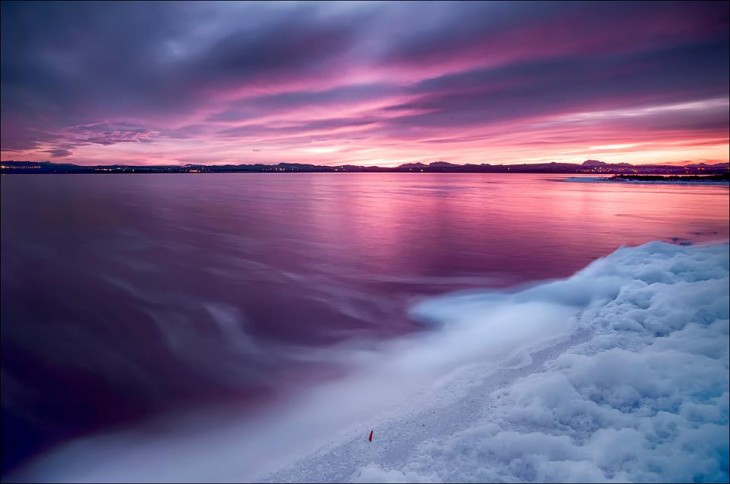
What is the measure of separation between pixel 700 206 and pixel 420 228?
18.8 m

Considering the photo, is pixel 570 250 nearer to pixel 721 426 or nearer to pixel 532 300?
pixel 532 300

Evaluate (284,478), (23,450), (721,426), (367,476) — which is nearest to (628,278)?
(721,426)

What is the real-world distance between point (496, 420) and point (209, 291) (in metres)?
7.03

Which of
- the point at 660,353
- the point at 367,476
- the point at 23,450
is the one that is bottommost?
the point at 23,450

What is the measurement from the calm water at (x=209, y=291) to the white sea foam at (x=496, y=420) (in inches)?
26.3

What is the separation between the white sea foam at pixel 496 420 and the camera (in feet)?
11.1

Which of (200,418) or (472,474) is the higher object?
(472,474)

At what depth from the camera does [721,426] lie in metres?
3.63

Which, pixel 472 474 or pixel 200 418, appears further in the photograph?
pixel 200 418

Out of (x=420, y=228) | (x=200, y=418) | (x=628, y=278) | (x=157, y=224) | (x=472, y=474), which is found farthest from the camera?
(x=420, y=228)

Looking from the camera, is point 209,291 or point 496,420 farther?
point 209,291

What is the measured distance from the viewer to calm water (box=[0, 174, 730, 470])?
521 cm

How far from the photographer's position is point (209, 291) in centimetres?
884

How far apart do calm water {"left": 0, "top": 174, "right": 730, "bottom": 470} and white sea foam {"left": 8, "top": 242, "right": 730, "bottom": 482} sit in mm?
669
